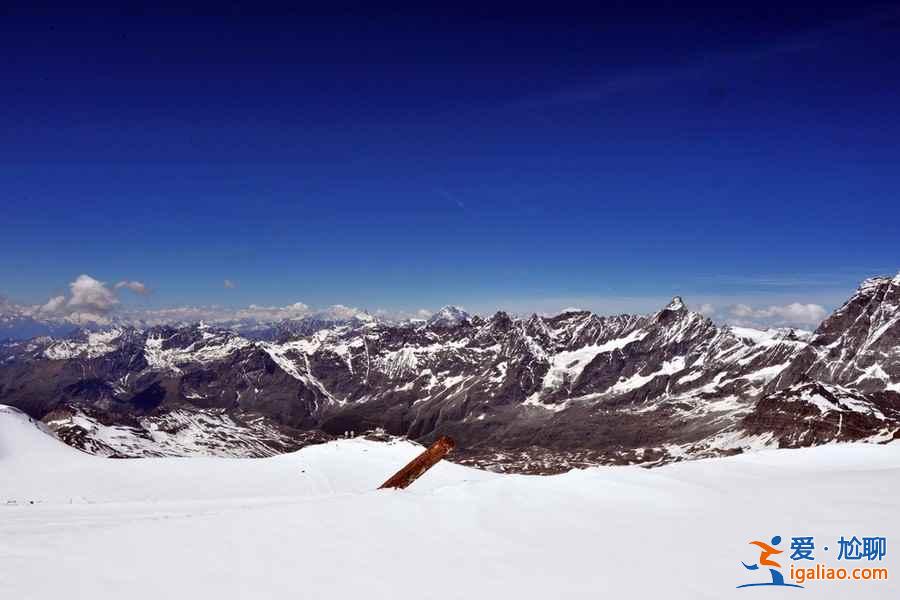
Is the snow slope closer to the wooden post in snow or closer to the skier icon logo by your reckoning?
the skier icon logo

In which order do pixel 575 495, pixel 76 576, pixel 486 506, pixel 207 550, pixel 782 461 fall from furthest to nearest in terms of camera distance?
pixel 782 461 → pixel 575 495 → pixel 486 506 → pixel 207 550 → pixel 76 576

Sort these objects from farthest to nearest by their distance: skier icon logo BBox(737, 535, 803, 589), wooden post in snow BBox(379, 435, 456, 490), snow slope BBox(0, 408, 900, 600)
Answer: wooden post in snow BBox(379, 435, 456, 490) < skier icon logo BBox(737, 535, 803, 589) < snow slope BBox(0, 408, 900, 600)

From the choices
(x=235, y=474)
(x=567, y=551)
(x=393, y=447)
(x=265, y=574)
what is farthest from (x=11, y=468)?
(x=567, y=551)

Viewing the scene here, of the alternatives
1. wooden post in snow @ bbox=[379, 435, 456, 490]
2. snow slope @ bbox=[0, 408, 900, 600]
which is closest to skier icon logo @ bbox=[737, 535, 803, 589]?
snow slope @ bbox=[0, 408, 900, 600]

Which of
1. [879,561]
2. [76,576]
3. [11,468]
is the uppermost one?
[879,561]

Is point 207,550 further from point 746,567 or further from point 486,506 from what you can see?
point 746,567

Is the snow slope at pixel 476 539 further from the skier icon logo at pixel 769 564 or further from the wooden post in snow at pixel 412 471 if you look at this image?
the wooden post in snow at pixel 412 471
